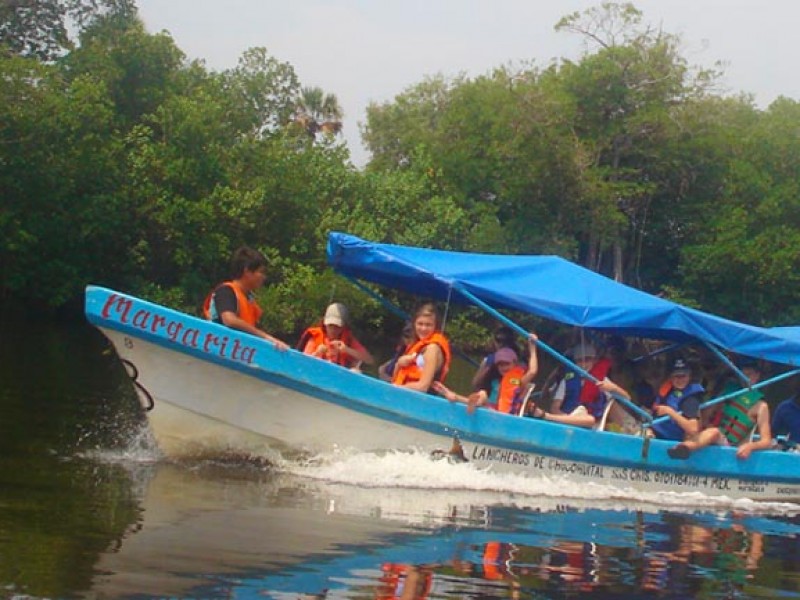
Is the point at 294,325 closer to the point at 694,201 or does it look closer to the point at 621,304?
the point at 694,201

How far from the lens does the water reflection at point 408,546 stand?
724cm

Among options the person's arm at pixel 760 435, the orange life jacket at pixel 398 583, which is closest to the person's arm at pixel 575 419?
the person's arm at pixel 760 435

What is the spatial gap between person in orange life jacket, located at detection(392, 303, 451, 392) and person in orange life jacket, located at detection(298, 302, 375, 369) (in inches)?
21.9

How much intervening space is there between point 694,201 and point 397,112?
56.6 feet

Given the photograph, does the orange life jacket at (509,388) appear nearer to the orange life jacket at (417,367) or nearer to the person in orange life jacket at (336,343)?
the orange life jacket at (417,367)

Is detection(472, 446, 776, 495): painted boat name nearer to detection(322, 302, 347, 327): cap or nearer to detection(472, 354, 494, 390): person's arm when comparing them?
detection(472, 354, 494, 390): person's arm

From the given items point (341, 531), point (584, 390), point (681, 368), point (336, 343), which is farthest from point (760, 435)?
point (341, 531)

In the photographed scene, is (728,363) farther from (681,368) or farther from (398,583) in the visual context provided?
(398,583)

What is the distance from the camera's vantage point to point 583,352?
40.9 feet

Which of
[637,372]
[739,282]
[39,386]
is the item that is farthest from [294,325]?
[637,372]

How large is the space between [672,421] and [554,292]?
5.59ft

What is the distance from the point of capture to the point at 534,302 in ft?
38.7

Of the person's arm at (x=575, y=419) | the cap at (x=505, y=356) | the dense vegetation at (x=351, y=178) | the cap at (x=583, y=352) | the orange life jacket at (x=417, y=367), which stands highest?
the dense vegetation at (x=351, y=178)

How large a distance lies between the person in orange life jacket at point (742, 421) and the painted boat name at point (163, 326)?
445 centimetres
